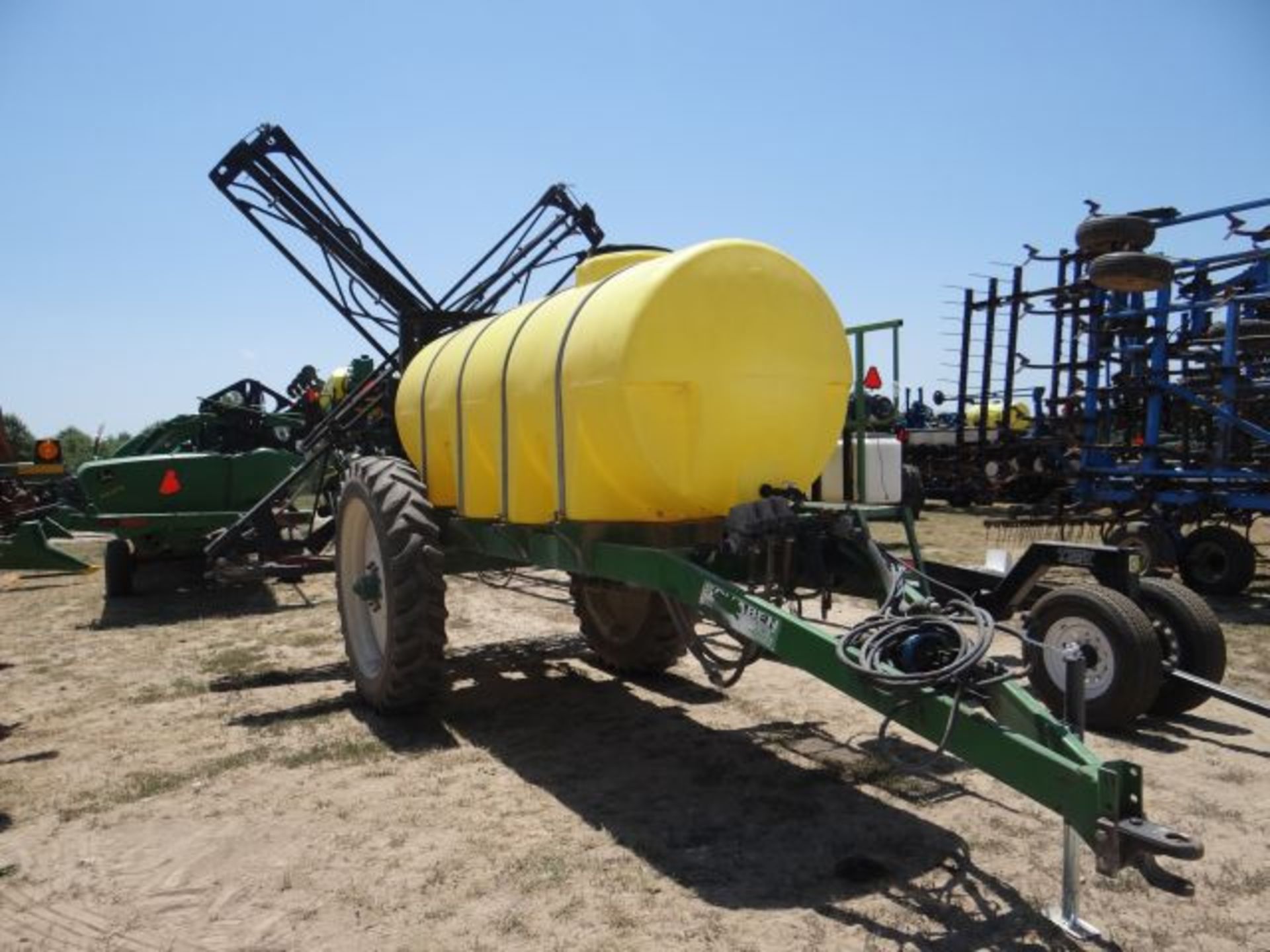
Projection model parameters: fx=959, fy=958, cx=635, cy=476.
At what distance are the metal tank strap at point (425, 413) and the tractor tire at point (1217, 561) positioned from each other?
7.87 metres

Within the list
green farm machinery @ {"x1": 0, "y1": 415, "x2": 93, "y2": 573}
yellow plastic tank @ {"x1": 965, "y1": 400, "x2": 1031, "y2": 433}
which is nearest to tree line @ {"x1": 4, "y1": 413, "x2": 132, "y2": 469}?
green farm machinery @ {"x1": 0, "y1": 415, "x2": 93, "y2": 573}

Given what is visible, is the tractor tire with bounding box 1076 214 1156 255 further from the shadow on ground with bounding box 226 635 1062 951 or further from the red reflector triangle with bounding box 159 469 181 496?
the red reflector triangle with bounding box 159 469 181 496

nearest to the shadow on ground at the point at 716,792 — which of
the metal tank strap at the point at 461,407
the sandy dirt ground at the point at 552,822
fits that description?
the sandy dirt ground at the point at 552,822

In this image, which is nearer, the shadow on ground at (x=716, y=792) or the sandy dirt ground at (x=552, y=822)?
the sandy dirt ground at (x=552, y=822)

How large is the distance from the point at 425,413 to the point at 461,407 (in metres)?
0.68

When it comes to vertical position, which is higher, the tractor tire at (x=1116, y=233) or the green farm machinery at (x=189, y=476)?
the tractor tire at (x=1116, y=233)

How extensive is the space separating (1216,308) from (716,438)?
7853mm

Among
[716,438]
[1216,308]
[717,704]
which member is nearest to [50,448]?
[717,704]

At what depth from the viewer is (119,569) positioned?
403 inches

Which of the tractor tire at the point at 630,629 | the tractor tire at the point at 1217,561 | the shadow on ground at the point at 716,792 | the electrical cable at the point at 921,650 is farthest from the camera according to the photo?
the tractor tire at the point at 1217,561

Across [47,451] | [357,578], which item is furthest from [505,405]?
[47,451]

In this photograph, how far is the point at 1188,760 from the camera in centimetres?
471

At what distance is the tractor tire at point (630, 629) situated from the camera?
6.29m

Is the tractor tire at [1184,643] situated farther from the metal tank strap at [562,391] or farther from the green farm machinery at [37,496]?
the green farm machinery at [37,496]
